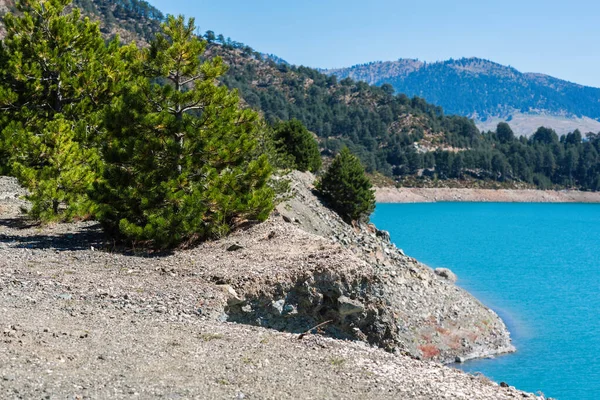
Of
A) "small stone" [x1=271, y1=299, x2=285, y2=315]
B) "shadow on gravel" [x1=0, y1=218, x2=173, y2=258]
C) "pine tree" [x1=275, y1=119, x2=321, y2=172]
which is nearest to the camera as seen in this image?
"small stone" [x1=271, y1=299, x2=285, y2=315]

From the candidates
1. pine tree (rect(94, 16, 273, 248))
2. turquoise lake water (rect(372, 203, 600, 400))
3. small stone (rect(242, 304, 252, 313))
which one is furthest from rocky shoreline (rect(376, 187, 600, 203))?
small stone (rect(242, 304, 252, 313))

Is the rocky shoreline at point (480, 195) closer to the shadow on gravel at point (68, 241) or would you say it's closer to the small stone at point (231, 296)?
the shadow on gravel at point (68, 241)

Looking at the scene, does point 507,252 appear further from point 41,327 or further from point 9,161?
point 41,327

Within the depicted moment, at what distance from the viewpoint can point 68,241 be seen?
20.0m

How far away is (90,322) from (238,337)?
2994 mm

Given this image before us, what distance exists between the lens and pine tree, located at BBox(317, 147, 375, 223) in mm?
39938

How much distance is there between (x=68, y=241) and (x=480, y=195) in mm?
129788

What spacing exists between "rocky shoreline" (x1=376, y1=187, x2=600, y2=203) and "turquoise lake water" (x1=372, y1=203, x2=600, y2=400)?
4727cm

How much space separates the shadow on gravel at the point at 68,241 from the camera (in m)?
18.8

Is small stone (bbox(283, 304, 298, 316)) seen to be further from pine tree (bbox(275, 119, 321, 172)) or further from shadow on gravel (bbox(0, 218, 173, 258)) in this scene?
pine tree (bbox(275, 119, 321, 172))

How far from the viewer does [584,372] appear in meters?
22.6

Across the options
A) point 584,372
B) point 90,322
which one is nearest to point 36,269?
point 90,322

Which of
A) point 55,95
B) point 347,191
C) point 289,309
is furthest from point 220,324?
point 347,191

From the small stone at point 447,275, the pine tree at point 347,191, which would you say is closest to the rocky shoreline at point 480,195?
the pine tree at point 347,191
